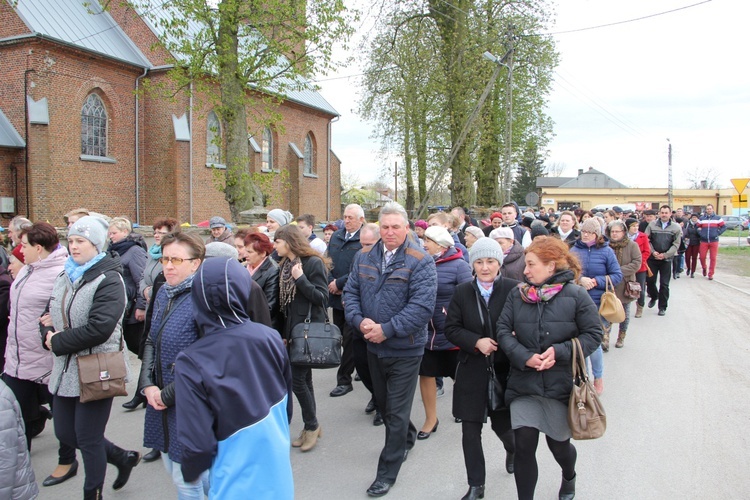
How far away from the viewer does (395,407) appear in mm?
4027

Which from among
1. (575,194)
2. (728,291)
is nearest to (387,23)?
(728,291)

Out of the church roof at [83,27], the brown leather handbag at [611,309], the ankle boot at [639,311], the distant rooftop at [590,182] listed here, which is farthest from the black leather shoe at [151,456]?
the distant rooftop at [590,182]

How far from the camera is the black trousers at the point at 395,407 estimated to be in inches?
157

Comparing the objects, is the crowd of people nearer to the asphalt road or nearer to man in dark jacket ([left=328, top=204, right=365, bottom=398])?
the asphalt road

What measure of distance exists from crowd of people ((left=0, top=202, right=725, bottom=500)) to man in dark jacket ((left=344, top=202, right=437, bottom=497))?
11mm

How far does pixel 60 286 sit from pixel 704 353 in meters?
8.08

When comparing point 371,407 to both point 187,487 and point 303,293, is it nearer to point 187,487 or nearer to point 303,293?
point 303,293

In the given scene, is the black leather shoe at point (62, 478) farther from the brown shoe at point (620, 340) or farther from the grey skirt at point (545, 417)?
the brown shoe at point (620, 340)

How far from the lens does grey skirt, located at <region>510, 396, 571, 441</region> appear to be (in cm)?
337

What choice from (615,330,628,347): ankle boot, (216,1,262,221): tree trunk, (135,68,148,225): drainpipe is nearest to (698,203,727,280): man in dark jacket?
(615,330,628,347): ankle boot

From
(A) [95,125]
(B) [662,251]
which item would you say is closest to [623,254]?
(B) [662,251]

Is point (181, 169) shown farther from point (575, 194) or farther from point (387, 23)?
point (575, 194)

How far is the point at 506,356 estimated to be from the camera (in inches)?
145

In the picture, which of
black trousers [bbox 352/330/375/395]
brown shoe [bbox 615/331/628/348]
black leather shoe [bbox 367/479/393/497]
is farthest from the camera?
brown shoe [bbox 615/331/628/348]
